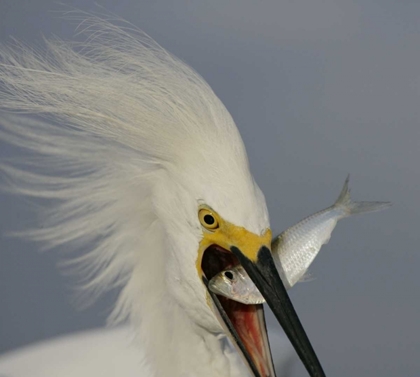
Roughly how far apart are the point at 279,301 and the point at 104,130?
19.1 inches

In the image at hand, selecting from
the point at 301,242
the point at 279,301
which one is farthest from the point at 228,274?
the point at 301,242

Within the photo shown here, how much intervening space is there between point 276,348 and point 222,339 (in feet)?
1.78

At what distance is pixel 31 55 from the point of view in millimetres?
2002

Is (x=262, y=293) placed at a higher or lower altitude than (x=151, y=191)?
lower

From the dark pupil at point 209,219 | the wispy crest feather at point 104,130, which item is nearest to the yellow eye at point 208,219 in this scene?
the dark pupil at point 209,219

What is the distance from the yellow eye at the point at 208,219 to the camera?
186cm

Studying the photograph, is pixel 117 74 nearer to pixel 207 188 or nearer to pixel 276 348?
pixel 207 188

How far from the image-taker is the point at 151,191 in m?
2.01

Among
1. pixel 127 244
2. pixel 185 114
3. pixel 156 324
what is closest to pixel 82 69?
pixel 185 114

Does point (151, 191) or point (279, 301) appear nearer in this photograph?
point (279, 301)

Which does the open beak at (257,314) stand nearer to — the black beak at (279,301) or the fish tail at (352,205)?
the black beak at (279,301)

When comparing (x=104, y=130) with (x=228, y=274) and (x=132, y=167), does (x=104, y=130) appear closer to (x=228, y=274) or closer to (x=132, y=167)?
(x=132, y=167)

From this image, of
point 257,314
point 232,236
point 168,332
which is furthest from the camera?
point 168,332

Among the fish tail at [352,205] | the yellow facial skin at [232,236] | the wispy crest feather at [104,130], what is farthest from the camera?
the fish tail at [352,205]
